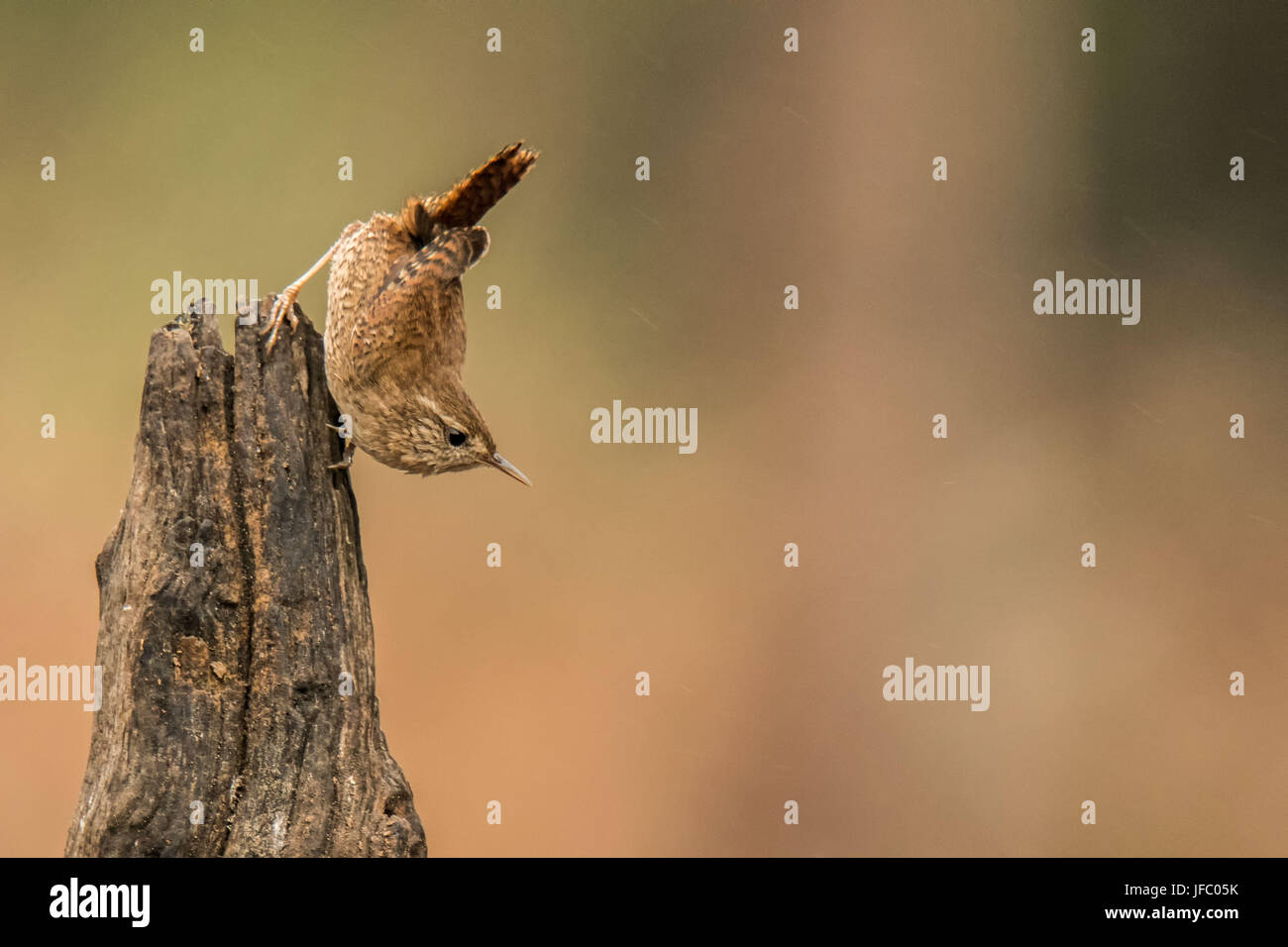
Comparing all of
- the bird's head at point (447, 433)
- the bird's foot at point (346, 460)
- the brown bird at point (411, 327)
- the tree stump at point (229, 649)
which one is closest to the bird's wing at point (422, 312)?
the brown bird at point (411, 327)

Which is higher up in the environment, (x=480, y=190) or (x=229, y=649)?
(x=480, y=190)

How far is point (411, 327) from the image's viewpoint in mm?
3818

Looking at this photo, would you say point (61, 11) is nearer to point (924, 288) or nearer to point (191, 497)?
point (924, 288)

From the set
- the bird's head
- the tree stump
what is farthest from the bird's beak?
the tree stump

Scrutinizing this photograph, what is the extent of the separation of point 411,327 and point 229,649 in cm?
114

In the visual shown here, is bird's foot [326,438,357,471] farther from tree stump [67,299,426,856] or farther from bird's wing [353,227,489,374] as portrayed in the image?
bird's wing [353,227,489,374]

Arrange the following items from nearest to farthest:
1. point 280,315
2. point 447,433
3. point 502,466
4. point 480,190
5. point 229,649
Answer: point 229,649, point 280,315, point 447,433, point 502,466, point 480,190

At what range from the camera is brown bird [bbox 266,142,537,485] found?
3.70 m

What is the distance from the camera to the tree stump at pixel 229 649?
10.4 feet

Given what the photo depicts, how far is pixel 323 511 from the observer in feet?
11.2

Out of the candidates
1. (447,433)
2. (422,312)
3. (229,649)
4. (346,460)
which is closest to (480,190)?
(422,312)

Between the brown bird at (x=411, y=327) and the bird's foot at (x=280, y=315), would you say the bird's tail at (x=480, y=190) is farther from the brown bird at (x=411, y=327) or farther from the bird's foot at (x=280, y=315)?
the bird's foot at (x=280, y=315)

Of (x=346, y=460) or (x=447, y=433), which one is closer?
(x=346, y=460)

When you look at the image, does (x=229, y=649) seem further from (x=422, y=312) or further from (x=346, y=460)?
(x=422, y=312)
